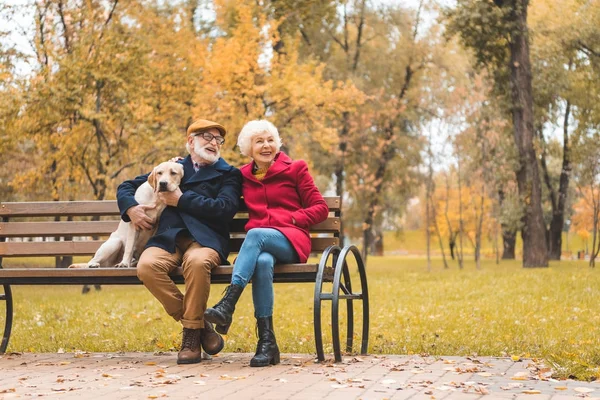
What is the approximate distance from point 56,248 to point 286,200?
204 centimetres

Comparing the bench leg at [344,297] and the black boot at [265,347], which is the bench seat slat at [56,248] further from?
the black boot at [265,347]

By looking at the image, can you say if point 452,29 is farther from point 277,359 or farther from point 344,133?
point 277,359

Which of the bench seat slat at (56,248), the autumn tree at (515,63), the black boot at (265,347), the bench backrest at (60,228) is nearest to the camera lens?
the black boot at (265,347)

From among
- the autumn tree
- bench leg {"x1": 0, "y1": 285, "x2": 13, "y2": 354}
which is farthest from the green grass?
the autumn tree

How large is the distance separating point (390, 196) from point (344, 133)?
29.7ft

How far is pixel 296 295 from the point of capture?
1484 cm

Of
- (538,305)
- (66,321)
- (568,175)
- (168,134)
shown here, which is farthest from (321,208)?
(568,175)

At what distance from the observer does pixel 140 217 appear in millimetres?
6062

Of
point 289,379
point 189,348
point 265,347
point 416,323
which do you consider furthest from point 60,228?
point 416,323

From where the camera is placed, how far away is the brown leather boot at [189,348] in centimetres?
563

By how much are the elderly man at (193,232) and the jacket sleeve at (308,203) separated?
46cm

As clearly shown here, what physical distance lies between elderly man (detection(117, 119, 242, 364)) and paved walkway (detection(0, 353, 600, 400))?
314 millimetres

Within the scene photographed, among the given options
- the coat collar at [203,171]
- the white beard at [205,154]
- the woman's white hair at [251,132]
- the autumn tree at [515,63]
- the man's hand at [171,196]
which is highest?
the autumn tree at [515,63]

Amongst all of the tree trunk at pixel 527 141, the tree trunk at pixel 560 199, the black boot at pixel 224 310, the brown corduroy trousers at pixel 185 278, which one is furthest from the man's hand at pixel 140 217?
the tree trunk at pixel 560 199
